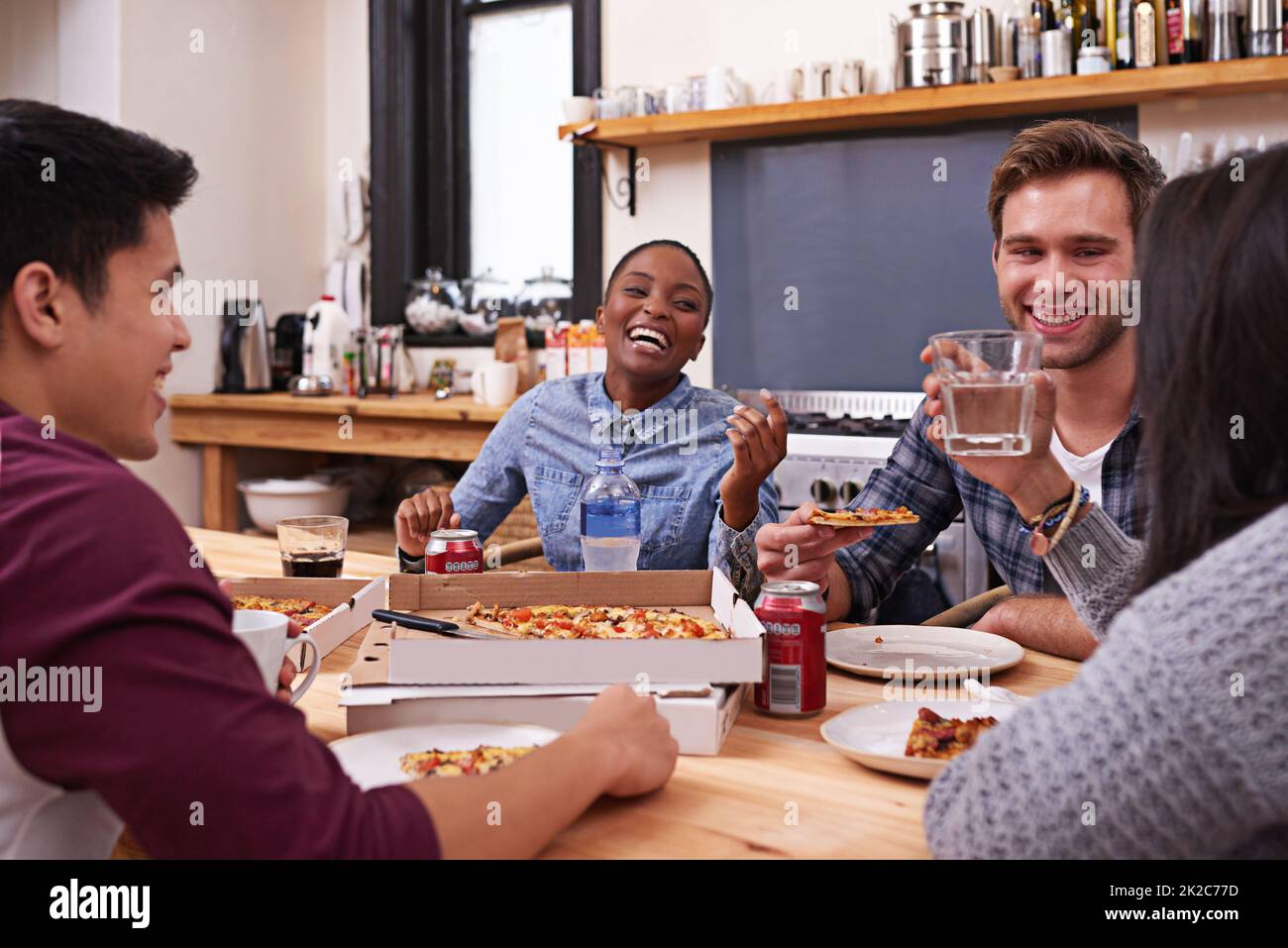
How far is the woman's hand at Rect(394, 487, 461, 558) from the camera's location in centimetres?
197

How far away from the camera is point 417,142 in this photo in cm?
472

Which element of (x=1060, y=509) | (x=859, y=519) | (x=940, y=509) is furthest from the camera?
(x=940, y=509)

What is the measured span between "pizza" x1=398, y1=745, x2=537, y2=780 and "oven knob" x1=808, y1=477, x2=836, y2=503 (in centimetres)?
220

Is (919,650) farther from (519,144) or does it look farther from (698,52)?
(519,144)

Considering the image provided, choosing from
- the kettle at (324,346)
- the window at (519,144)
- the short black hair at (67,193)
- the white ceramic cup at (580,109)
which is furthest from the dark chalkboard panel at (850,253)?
the short black hair at (67,193)

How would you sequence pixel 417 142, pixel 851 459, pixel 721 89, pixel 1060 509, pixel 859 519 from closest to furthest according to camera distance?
pixel 1060 509, pixel 859 519, pixel 851 459, pixel 721 89, pixel 417 142

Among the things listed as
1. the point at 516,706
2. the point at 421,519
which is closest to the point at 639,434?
the point at 421,519

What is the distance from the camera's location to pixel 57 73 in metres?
4.18

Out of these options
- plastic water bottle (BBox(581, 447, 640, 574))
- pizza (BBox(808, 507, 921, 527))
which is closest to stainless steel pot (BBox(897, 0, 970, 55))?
plastic water bottle (BBox(581, 447, 640, 574))

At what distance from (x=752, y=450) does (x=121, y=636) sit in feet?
3.73

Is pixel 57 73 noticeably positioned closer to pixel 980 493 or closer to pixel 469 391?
pixel 469 391

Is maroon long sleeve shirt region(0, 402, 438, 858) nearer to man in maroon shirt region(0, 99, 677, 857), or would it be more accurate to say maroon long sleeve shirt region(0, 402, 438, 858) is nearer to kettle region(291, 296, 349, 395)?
man in maroon shirt region(0, 99, 677, 857)
